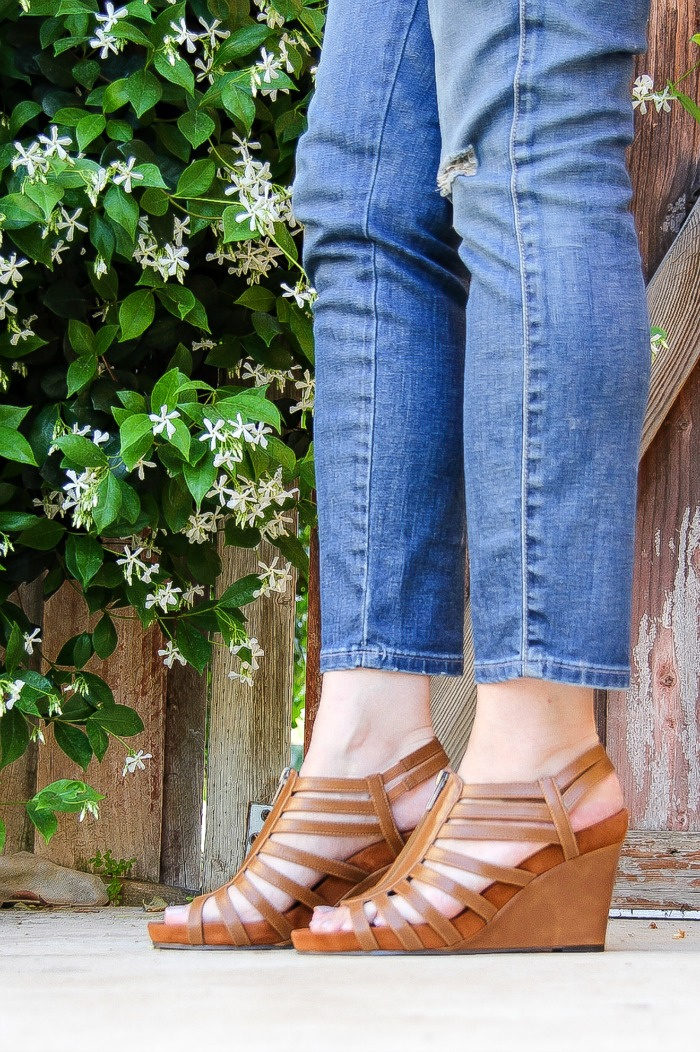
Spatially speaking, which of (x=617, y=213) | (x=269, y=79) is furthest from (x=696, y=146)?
(x=617, y=213)

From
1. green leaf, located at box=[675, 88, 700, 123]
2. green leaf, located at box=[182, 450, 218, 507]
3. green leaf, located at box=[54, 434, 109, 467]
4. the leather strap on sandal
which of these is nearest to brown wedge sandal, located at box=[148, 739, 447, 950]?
the leather strap on sandal

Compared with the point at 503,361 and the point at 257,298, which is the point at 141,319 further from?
the point at 503,361

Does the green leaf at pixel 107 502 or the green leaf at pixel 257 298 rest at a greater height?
the green leaf at pixel 257 298

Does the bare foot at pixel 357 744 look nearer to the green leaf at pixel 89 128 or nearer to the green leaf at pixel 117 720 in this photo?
the green leaf at pixel 117 720

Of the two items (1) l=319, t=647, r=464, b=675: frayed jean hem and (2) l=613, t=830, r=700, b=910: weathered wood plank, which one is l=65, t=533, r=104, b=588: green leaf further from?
(2) l=613, t=830, r=700, b=910: weathered wood plank

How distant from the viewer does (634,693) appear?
61.0 inches

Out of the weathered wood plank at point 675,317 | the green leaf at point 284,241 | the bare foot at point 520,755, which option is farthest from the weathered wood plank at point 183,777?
the bare foot at point 520,755

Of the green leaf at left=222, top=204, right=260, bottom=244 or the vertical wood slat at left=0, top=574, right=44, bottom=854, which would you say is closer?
the green leaf at left=222, top=204, right=260, bottom=244

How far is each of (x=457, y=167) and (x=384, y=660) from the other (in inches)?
17.6

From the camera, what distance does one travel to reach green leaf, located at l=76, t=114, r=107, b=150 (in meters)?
1.26

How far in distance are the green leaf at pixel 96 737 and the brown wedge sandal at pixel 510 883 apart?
2.50 feet

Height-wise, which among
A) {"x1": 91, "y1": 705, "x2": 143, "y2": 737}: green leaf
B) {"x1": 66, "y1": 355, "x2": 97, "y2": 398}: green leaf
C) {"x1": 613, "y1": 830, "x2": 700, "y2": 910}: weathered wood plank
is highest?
{"x1": 66, "y1": 355, "x2": 97, "y2": 398}: green leaf

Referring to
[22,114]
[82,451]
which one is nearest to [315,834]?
[82,451]

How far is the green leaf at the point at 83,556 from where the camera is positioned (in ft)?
4.56
